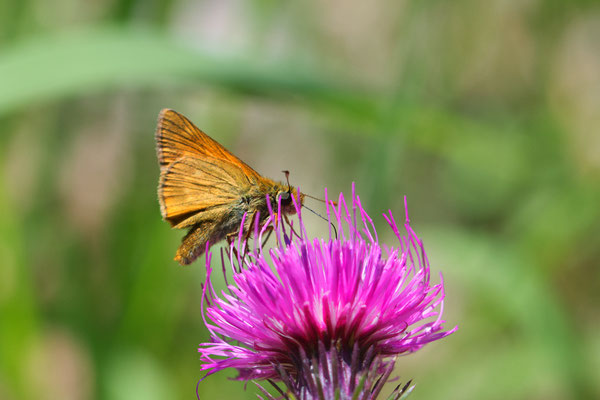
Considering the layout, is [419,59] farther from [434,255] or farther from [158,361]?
[158,361]

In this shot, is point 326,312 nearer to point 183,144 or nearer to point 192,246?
point 192,246

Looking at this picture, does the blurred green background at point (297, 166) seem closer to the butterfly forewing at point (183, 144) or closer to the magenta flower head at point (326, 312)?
the butterfly forewing at point (183, 144)

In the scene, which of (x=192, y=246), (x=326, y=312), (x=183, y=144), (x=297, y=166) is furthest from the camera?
(x=297, y=166)

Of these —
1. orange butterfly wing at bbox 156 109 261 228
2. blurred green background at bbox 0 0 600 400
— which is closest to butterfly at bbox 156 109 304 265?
orange butterfly wing at bbox 156 109 261 228

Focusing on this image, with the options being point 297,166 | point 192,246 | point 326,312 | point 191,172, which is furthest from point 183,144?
point 297,166

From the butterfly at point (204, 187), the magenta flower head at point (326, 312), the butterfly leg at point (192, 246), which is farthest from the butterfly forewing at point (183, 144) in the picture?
the magenta flower head at point (326, 312)

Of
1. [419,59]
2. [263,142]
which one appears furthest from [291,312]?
[263,142]
